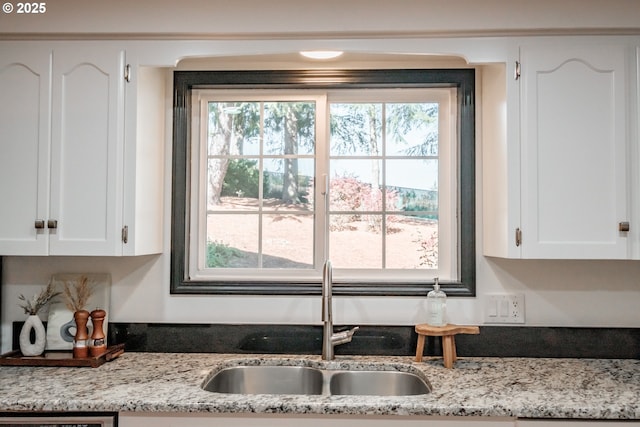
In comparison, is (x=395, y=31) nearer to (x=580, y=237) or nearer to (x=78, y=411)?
(x=580, y=237)

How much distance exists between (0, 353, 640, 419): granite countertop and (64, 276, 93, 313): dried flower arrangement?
0.29 metres

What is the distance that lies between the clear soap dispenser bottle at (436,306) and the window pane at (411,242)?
0.19 m

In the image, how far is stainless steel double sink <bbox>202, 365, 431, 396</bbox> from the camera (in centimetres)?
198

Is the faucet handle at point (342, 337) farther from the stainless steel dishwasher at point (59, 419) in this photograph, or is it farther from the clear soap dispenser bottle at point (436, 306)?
the stainless steel dishwasher at point (59, 419)

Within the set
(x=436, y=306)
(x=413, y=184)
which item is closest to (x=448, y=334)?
(x=436, y=306)

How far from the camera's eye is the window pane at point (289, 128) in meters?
2.32

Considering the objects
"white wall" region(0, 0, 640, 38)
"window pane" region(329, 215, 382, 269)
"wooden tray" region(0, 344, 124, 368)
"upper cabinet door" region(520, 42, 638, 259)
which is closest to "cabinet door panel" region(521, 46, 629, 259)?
"upper cabinet door" region(520, 42, 638, 259)

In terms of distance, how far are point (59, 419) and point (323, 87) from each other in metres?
1.56

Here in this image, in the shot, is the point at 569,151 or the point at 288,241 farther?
the point at 288,241

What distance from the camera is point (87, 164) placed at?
192 cm

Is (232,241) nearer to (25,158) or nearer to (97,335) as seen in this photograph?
(97,335)

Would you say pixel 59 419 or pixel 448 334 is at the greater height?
pixel 448 334

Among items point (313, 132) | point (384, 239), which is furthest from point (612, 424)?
point (313, 132)

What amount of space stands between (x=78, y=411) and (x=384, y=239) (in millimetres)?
1339
